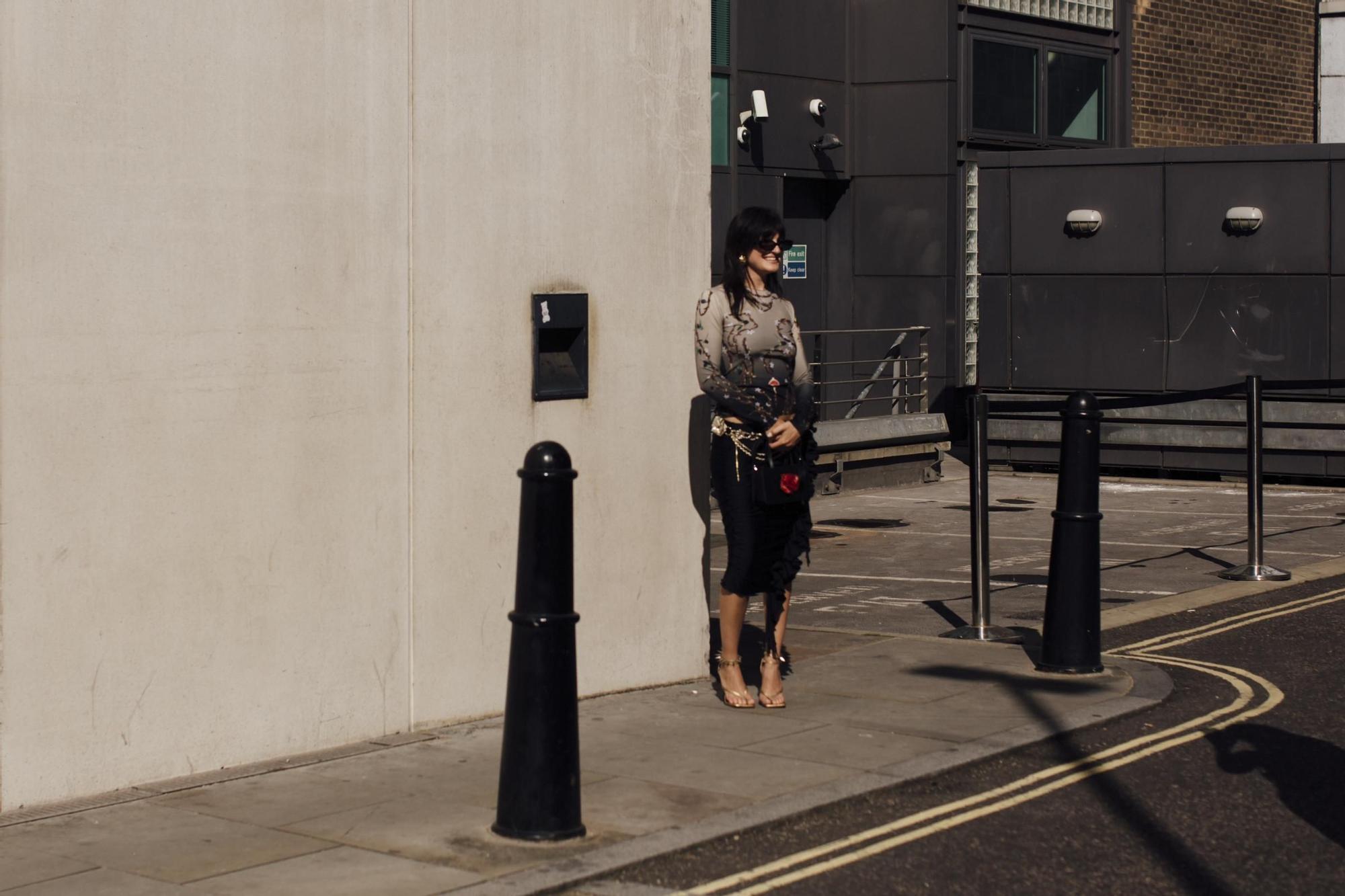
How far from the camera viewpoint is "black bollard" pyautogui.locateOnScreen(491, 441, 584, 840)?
524cm

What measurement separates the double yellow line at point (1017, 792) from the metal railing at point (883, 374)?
9464 mm

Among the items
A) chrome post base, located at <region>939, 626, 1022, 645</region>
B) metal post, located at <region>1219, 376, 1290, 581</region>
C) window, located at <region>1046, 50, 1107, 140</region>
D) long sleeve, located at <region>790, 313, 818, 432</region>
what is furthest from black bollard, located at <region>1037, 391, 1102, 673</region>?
window, located at <region>1046, 50, 1107, 140</region>

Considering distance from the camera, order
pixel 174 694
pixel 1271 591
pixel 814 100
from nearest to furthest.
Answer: pixel 174 694 → pixel 1271 591 → pixel 814 100

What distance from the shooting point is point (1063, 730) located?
6.82 meters

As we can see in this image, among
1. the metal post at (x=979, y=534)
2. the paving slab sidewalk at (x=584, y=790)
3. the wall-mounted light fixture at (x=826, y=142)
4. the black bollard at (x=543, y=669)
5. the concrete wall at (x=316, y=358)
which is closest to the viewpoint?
the paving slab sidewalk at (x=584, y=790)

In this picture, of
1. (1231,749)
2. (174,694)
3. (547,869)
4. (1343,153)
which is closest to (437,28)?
(174,694)

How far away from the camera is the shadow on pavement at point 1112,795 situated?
16.9 feet

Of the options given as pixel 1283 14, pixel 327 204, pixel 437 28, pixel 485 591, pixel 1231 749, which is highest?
pixel 1283 14

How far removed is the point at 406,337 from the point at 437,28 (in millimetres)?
1120

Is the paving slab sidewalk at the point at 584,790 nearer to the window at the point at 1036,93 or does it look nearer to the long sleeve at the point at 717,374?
the long sleeve at the point at 717,374

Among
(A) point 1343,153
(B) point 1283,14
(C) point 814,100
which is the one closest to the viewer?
(A) point 1343,153

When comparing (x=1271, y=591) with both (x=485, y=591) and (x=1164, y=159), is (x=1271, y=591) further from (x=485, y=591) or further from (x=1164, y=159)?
(x=1164, y=159)

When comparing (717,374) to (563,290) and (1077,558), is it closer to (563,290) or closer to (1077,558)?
(563,290)

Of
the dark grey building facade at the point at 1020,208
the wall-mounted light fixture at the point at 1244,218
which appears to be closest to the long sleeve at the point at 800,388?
the dark grey building facade at the point at 1020,208
